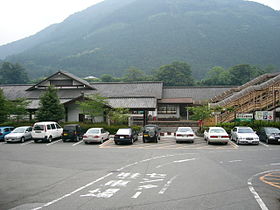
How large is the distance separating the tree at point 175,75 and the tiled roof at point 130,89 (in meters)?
50.6

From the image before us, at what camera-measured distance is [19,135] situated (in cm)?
2277

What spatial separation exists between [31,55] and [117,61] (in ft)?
220

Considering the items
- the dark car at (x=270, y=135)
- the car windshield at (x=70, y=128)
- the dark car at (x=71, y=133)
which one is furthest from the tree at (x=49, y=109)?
the dark car at (x=270, y=135)

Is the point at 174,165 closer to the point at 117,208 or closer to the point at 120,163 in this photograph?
the point at 120,163

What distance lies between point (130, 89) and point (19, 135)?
920 inches

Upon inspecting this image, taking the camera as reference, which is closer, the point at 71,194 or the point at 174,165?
the point at 71,194

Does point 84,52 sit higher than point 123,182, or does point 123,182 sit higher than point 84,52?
point 84,52

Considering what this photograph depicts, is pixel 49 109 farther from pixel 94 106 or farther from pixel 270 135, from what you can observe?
pixel 270 135

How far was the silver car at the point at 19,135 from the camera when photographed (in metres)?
22.6

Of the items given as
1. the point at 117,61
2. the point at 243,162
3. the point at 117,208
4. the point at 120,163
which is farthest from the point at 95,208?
the point at 117,61

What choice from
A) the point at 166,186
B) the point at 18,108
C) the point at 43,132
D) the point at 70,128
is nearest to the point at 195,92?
the point at 70,128

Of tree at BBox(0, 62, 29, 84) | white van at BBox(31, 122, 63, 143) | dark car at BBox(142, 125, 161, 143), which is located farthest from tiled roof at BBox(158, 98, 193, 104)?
tree at BBox(0, 62, 29, 84)

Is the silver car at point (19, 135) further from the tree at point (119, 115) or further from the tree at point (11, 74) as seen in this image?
the tree at point (11, 74)

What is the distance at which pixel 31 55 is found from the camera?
183 m
